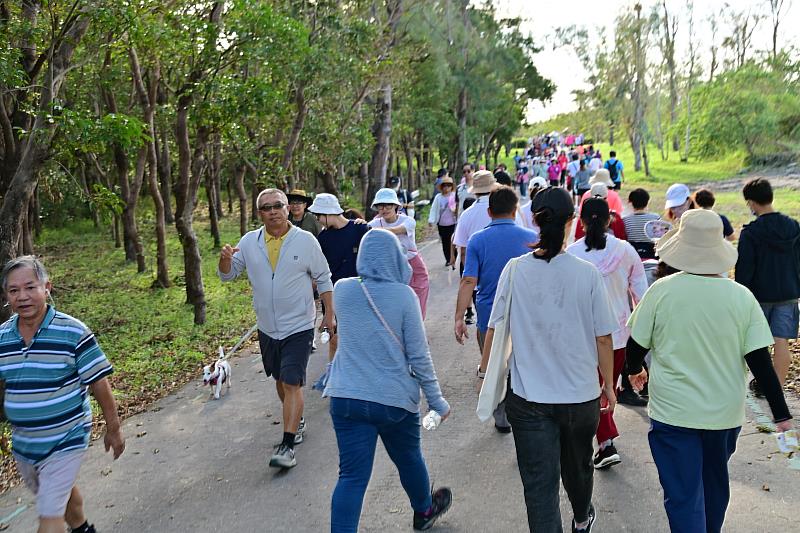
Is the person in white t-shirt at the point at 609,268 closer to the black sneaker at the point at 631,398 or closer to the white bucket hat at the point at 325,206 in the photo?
the black sneaker at the point at 631,398

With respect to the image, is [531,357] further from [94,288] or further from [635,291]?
[94,288]

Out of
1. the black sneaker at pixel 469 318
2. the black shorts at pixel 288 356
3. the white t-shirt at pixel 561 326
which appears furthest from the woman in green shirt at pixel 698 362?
the black sneaker at pixel 469 318

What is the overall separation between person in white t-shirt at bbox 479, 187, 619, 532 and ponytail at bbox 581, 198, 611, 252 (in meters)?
1.47

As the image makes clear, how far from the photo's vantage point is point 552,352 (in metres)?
3.84

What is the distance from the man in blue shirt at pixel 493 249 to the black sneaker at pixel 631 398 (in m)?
1.89

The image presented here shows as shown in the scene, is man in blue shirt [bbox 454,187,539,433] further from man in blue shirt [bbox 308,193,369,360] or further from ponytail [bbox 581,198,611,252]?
man in blue shirt [bbox 308,193,369,360]

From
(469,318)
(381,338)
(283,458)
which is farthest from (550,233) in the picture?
(469,318)

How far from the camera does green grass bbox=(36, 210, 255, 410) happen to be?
962 centimetres

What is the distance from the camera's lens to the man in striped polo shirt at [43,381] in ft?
12.6

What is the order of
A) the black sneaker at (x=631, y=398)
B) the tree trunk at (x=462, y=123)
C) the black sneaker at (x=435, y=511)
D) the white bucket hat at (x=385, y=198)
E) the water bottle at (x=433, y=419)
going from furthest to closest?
the tree trunk at (x=462, y=123) < the white bucket hat at (x=385, y=198) < the black sneaker at (x=631, y=398) < the black sneaker at (x=435, y=511) < the water bottle at (x=433, y=419)

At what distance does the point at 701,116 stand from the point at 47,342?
44237 millimetres

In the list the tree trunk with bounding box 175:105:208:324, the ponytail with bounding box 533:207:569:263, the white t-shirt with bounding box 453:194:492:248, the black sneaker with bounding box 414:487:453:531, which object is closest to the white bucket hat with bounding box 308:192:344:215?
the white t-shirt with bounding box 453:194:492:248

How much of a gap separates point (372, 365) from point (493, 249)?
198 centimetres

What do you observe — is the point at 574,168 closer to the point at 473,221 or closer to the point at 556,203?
the point at 473,221
